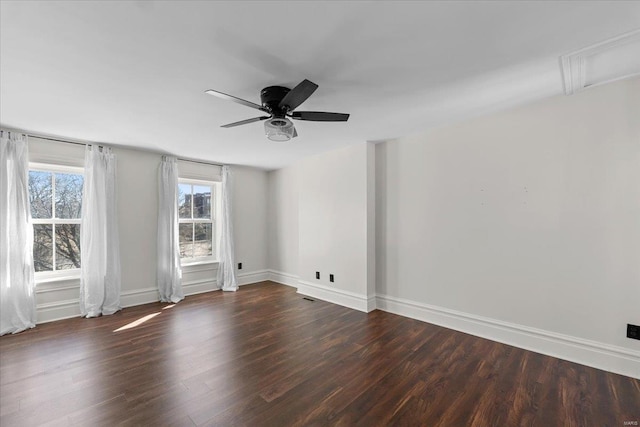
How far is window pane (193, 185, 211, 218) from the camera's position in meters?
5.04

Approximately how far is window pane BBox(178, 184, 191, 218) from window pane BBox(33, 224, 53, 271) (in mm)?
1683

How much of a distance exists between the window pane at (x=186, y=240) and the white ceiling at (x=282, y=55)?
2.29 m

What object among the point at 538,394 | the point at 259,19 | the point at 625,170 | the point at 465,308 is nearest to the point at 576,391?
the point at 538,394

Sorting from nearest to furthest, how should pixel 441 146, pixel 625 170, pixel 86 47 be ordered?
1. pixel 86 47
2. pixel 625 170
3. pixel 441 146

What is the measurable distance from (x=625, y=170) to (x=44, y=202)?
21.0ft

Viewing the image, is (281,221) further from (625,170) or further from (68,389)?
(625,170)

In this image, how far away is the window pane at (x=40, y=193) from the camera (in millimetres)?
3512

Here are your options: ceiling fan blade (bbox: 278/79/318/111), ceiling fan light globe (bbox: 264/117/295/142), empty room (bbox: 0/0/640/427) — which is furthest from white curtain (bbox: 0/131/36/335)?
ceiling fan blade (bbox: 278/79/318/111)

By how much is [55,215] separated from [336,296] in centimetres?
410

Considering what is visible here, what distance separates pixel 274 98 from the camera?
2.17 metres

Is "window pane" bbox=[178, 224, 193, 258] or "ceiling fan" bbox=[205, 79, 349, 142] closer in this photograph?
"ceiling fan" bbox=[205, 79, 349, 142]

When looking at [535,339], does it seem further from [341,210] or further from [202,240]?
[202,240]

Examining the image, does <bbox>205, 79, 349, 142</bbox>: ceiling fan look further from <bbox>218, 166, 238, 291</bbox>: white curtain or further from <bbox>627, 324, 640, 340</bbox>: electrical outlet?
<bbox>218, 166, 238, 291</bbox>: white curtain

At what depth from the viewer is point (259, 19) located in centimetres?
145
